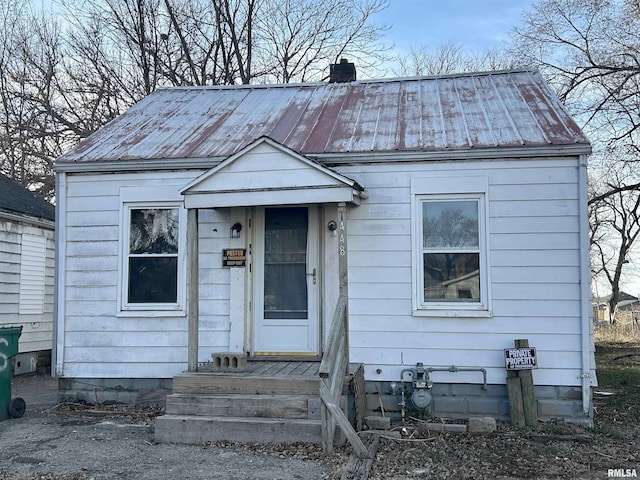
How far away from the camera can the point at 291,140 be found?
7969 mm

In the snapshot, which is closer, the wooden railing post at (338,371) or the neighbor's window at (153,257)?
the wooden railing post at (338,371)

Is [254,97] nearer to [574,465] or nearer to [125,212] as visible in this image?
[125,212]

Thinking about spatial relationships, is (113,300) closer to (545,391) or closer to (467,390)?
(467,390)

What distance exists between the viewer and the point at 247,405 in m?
6.11

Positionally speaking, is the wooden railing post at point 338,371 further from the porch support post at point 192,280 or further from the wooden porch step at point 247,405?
the porch support post at point 192,280

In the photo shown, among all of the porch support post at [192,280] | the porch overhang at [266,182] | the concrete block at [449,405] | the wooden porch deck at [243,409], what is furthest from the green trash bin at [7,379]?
the concrete block at [449,405]

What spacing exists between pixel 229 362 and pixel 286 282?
4.60 ft

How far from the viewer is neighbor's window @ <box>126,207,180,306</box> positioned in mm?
7832

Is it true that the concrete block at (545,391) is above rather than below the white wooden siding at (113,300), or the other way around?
below

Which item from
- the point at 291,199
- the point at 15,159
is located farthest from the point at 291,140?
the point at 15,159

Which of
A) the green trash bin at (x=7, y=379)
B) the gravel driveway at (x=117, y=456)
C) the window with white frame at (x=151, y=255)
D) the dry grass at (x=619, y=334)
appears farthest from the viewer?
the dry grass at (x=619, y=334)

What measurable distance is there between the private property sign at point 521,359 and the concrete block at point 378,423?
151 centimetres

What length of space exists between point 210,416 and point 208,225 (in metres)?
2.60

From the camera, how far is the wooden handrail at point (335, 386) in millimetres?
5316
